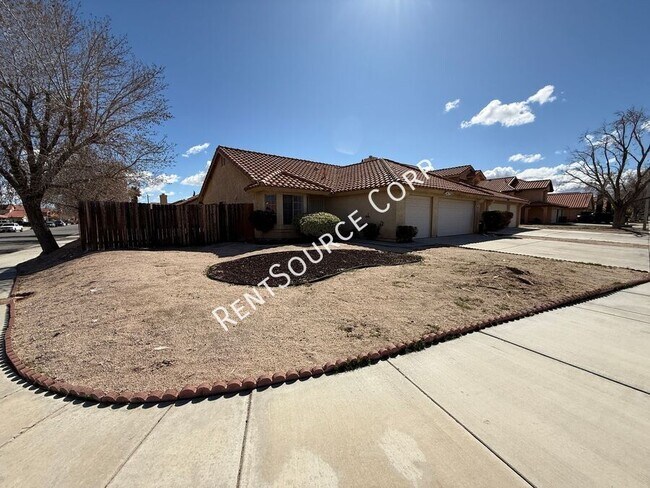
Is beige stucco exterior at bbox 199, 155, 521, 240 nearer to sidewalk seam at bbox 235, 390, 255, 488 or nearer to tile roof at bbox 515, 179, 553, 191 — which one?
sidewalk seam at bbox 235, 390, 255, 488

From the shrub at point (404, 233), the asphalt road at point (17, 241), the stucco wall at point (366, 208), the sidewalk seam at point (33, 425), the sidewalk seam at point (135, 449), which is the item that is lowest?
the asphalt road at point (17, 241)

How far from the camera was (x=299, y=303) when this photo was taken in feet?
16.2

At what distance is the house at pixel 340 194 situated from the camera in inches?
547

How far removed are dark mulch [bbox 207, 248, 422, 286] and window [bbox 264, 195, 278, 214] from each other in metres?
4.54

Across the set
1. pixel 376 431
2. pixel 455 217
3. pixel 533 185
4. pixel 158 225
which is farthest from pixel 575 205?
pixel 376 431

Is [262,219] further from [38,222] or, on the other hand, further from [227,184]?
[38,222]

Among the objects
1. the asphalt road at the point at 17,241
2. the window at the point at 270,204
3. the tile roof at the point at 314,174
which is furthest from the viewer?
the asphalt road at the point at 17,241

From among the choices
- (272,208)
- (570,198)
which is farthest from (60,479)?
(570,198)

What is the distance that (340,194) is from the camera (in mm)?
15414

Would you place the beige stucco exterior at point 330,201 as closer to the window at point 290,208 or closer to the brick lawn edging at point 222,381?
the window at point 290,208

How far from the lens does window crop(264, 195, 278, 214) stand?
13.8m

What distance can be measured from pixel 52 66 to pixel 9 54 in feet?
3.75

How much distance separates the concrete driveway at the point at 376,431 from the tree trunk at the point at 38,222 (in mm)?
13841

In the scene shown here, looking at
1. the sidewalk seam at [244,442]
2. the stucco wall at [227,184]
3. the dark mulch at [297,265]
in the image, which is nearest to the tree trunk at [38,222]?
the stucco wall at [227,184]
